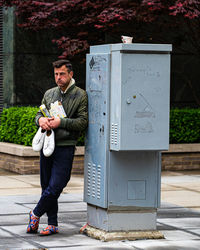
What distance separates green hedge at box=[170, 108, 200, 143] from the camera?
14.9 metres

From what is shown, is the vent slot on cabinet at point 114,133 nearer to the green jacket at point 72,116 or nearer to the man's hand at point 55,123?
the green jacket at point 72,116

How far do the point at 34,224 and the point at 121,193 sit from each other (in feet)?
3.48

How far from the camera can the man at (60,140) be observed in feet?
25.9

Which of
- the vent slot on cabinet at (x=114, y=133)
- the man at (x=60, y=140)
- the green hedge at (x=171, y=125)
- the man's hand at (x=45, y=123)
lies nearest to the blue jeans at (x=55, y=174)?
the man at (x=60, y=140)

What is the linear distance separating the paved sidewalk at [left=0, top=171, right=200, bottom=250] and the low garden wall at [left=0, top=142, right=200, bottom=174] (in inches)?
14.4

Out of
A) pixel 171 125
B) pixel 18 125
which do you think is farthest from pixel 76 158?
pixel 171 125

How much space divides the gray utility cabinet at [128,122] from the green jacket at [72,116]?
0.10m

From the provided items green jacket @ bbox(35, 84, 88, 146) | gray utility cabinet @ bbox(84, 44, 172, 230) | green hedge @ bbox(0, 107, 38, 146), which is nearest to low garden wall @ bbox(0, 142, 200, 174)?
green hedge @ bbox(0, 107, 38, 146)

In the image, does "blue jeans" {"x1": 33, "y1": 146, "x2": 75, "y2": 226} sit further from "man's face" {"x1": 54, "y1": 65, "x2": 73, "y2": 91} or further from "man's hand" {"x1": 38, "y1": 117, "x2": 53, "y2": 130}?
"man's face" {"x1": 54, "y1": 65, "x2": 73, "y2": 91}

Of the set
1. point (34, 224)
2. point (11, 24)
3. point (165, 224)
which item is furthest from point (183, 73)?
point (34, 224)

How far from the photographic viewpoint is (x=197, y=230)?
8.44 m

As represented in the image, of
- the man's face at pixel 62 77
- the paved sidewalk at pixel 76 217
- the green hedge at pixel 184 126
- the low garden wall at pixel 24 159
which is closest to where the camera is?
the paved sidewalk at pixel 76 217

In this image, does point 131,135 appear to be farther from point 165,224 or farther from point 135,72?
point 165,224

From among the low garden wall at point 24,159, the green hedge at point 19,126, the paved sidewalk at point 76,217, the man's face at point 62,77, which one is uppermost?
the man's face at point 62,77
